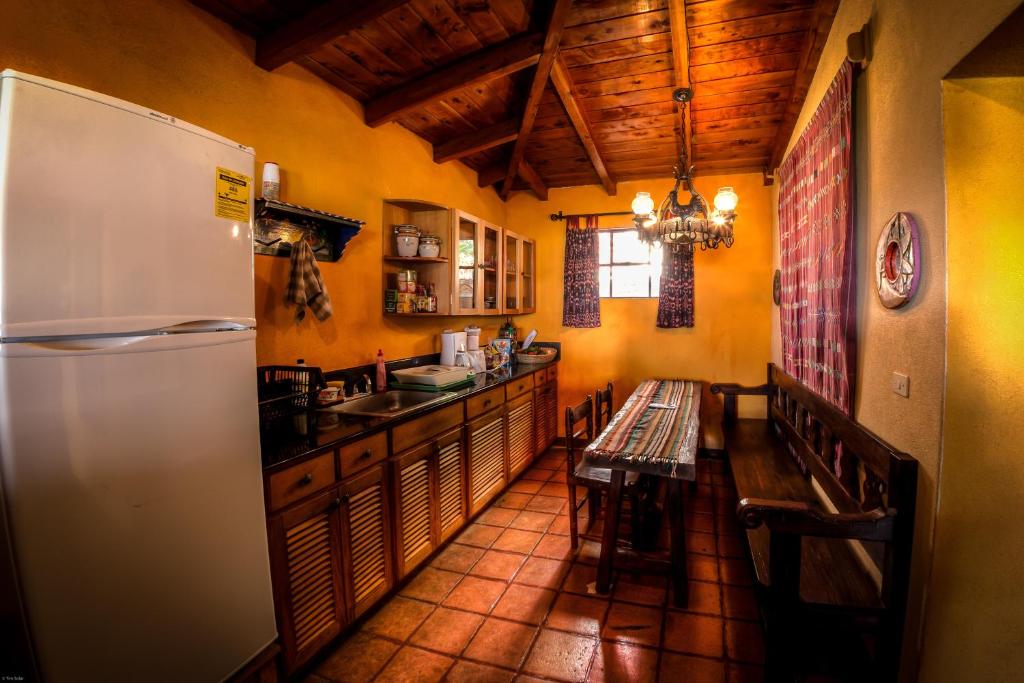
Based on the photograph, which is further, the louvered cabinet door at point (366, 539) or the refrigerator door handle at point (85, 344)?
the louvered cabinet door at point (366, 539)

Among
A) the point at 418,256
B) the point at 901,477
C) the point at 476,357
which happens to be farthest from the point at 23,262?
the point at 476,357

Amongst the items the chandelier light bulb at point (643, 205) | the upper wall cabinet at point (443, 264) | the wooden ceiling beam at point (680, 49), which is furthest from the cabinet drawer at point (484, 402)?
the wooden ceiling beam at point (680, 49)

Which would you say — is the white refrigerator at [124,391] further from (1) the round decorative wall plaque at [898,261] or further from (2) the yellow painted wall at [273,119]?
(1) the round decorative wall plaque at [898,261]

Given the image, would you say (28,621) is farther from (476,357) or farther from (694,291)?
(694,291)

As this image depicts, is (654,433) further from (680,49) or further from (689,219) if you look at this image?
(680,49)

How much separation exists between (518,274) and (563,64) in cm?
180

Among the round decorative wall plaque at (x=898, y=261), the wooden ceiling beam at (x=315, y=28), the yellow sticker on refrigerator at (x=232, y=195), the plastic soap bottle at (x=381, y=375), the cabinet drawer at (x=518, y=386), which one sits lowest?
the cabinet drawer at (x=518, y=386)

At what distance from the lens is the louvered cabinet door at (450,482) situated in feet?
8.38

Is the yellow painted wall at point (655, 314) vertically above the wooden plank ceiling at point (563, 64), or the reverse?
the wooden plank ceiling at point (563, 64)

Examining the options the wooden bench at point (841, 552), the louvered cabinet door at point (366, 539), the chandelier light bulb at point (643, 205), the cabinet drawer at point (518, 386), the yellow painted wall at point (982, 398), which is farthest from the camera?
the cabinet drawer at point (518, 386)

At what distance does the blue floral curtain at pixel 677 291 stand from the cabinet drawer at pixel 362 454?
3036mm

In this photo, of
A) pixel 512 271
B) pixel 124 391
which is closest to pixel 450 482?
pixel 124 391

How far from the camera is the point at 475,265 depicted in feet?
11.4

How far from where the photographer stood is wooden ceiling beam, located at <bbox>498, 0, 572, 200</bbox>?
7.88ft
